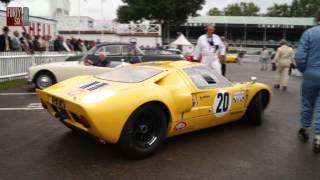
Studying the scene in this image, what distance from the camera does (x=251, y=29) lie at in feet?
204

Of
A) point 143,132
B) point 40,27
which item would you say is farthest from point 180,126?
point 40,27

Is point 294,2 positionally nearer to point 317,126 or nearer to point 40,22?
point 40,22

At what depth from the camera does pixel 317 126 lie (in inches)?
192

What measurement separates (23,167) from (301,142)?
148 inches

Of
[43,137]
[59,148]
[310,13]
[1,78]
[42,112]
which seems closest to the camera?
[59,148]

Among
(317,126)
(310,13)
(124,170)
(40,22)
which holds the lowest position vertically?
(124,170)

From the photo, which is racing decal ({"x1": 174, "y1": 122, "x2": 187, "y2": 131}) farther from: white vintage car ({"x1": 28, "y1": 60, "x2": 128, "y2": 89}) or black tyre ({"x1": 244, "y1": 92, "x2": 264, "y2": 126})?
white vintage car ({"x1": 28, "y1": 60, "x2": 128, "y2": 89})

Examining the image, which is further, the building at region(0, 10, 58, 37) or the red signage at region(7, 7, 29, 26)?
the building at region(0, 10, 58, 37)

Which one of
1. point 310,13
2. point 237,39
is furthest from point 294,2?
point 237,39

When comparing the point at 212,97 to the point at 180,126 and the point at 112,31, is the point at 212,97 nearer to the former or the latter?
the point at 180,126

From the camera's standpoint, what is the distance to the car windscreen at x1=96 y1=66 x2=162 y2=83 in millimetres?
5000

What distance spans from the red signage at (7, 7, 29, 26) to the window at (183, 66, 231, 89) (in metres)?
8.62

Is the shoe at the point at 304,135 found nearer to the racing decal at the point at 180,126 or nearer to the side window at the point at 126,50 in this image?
the racing decal at the point at 180,126

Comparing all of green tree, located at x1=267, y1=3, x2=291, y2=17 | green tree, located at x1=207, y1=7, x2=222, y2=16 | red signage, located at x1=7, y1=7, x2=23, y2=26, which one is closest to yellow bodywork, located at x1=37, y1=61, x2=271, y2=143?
red signage, located at x1=7, y1=7, x2=23, y2=26
